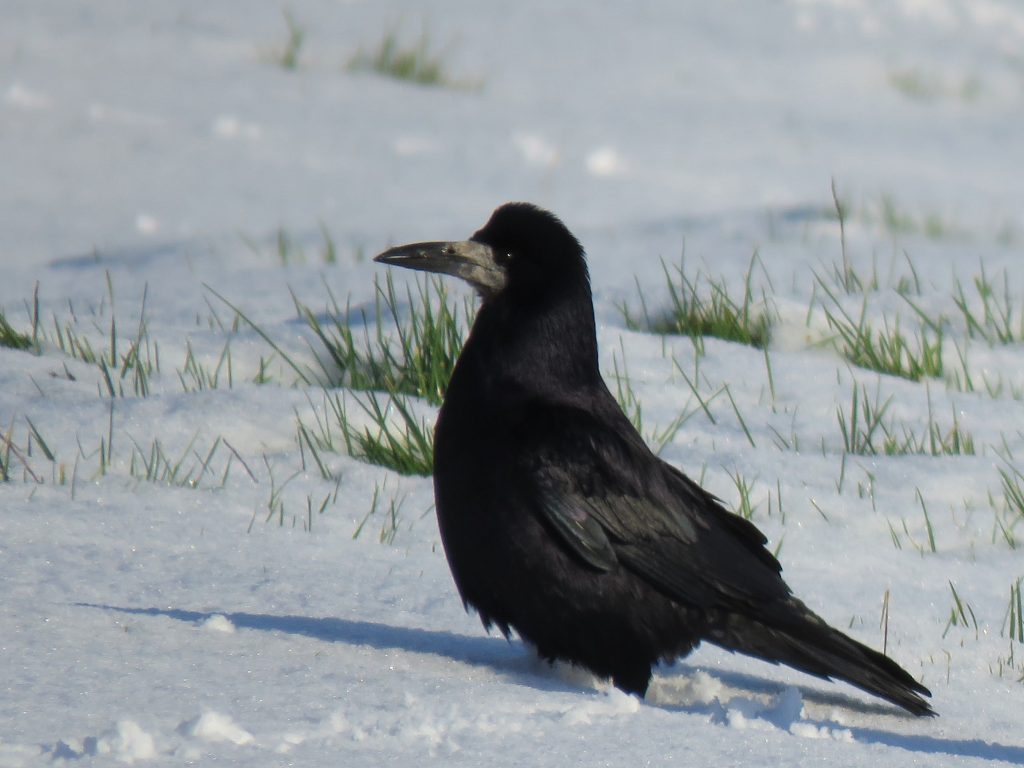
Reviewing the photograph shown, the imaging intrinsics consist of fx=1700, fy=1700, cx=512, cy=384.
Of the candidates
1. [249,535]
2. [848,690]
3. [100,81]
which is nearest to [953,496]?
[848,690]

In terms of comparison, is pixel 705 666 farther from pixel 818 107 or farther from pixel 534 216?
pixel 818 107

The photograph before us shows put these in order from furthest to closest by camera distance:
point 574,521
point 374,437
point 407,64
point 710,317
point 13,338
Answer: point 407,64 → point 710,317 → point 13,338 → point 374,437 → point 574,521

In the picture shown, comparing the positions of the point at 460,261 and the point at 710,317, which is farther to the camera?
the point at 710,317

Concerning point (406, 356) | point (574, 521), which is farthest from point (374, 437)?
point (574, 521)

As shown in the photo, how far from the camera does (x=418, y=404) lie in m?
5.00

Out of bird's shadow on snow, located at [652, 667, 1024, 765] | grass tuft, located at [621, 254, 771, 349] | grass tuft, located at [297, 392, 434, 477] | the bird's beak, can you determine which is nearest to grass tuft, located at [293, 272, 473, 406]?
grass tuft, located at [297, 392, 434, 477]

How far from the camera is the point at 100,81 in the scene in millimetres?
10836

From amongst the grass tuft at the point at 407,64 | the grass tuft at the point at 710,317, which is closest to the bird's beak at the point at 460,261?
the grass tuft at the point at 710,317

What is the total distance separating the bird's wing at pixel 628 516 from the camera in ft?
10.8

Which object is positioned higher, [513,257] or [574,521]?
[513,257]

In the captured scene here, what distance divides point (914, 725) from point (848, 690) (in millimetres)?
371

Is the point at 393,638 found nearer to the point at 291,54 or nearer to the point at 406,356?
the point at 406,356

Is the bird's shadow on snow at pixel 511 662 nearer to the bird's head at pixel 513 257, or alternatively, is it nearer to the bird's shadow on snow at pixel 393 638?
the bird's shadow on snow at pixel 393 638

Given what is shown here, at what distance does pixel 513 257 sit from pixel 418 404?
144 cm
